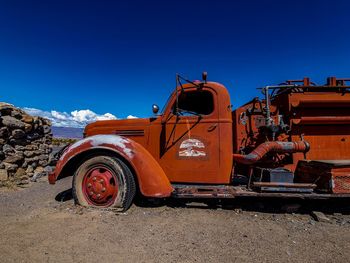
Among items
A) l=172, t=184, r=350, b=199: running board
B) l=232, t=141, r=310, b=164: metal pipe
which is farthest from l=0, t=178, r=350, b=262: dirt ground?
l=232, t=141, r=310, b=164: metal pipe

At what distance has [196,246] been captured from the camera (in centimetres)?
341

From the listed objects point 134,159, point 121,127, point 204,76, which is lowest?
point 134,159

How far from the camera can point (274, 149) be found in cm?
482

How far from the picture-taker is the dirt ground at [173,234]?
3150 millimetres

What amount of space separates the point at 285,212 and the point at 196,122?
7.36 feet

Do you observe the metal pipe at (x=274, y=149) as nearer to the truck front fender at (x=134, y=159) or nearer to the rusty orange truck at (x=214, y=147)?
the rusty orange truck at (x=214, y=147)

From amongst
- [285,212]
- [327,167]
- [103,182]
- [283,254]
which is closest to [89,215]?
[103,182]

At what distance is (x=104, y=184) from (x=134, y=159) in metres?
0.72

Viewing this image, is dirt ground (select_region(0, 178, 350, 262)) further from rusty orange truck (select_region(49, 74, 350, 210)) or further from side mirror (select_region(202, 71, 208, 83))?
side mirror (select_region(202, 71, 208, 83))

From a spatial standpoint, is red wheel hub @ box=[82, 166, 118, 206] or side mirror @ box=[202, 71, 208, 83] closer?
red wheel hub @ box=[82, 166, 118, 206]

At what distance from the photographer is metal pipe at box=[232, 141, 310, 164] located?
4.74m

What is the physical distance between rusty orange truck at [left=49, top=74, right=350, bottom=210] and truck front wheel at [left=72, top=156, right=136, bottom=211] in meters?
0.02

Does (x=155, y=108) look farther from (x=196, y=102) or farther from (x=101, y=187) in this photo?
(x=101, y=187)

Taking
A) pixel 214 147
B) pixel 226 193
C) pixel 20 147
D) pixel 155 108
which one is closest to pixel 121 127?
pixel 155 108
